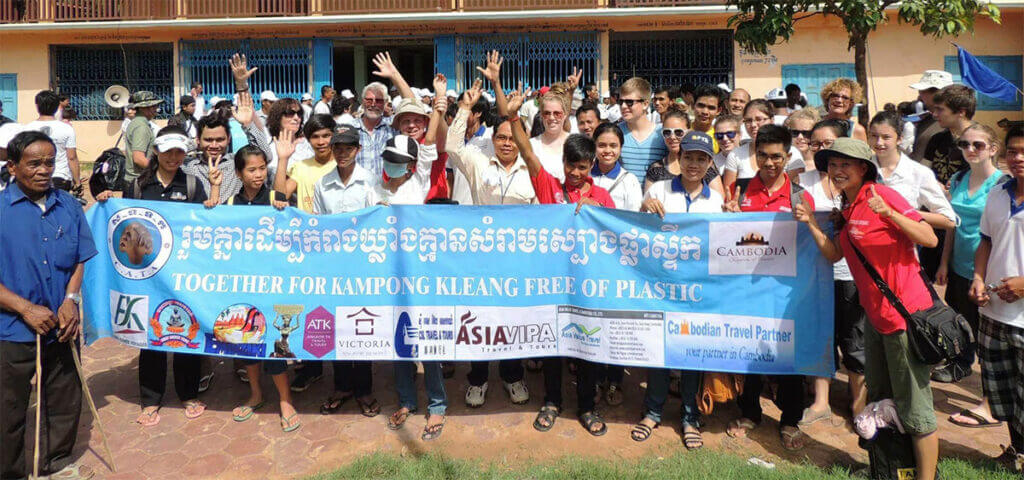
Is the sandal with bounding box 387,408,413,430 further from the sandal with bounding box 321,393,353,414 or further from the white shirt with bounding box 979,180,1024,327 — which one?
the white shirt with bounding box 979,180,1024,327

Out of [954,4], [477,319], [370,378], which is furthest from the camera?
[954,4]

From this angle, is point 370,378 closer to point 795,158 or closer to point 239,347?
point 239,347

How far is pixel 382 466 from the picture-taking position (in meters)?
4.06

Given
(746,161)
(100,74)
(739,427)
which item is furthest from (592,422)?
(100,74)

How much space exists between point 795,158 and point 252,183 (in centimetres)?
372

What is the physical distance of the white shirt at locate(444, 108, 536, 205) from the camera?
182 inches

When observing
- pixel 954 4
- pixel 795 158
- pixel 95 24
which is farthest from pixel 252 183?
pixel 95 24

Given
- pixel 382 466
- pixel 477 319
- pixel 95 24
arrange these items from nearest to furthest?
1. pixel 382 466
2. pixel 477 319
3. pixel 95 24

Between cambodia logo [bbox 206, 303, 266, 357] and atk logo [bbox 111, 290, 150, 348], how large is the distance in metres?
0.48

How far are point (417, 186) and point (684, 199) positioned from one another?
1741 millimetres

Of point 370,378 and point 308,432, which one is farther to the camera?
point 370,378

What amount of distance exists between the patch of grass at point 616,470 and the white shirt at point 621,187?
1593 millimetres

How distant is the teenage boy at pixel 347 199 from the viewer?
4676mm

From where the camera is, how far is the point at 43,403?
404 cm
